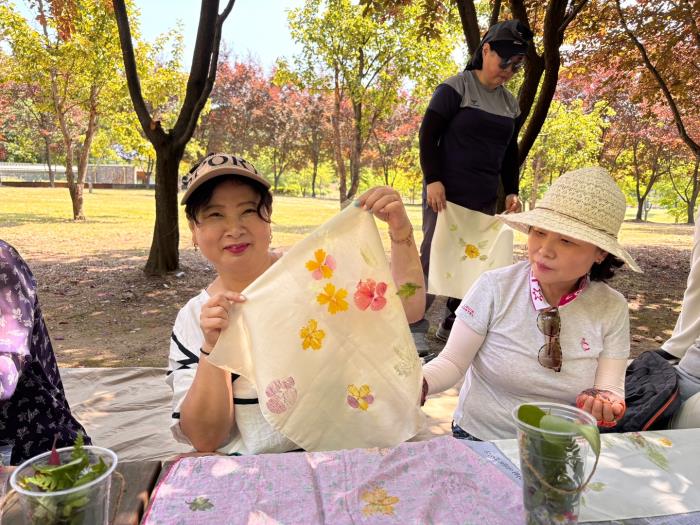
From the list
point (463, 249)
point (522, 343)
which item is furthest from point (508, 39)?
point (522, 343)

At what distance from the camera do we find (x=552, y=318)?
1.84 metres

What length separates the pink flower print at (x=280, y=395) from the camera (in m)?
1.50

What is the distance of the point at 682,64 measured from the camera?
30.2 ft

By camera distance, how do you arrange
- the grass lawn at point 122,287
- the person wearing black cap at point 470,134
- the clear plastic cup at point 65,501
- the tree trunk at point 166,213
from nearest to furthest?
1. the clear plastic cup at point 65,501
2. the person wearing black cap at point 470,134
3. the grass lawn at point 122,287
4. the tree trunk at point 166,213

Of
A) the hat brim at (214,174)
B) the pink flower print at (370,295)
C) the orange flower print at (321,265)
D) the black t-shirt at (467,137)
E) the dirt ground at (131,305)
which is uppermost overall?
the black t-shirt at (467,137)

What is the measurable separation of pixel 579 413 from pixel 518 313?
983mm

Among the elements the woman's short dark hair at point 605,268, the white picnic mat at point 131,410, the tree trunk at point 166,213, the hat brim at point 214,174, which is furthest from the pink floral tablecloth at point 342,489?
the tree trunk at point 166,213

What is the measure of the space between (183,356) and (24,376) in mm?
505

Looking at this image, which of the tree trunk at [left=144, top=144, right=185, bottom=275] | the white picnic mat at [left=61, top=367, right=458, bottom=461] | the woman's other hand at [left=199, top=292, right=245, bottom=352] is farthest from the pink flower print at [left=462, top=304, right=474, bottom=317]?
the tree trunk at [left=144, top=144, right=185, bottom=275]

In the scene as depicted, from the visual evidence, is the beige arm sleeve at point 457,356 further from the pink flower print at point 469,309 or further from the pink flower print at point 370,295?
the pink flower print at point 370,295

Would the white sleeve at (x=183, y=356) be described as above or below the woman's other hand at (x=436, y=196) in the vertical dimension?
below

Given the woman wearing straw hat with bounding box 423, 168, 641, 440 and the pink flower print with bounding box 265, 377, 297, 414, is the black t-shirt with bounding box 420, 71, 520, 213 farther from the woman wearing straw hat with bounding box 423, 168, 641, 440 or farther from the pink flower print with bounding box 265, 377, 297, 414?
the pink flower print with bounding box 265, 377, 297, 414

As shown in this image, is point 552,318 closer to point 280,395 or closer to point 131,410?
point 280,395

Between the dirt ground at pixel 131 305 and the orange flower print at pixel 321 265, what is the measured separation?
334 cm
